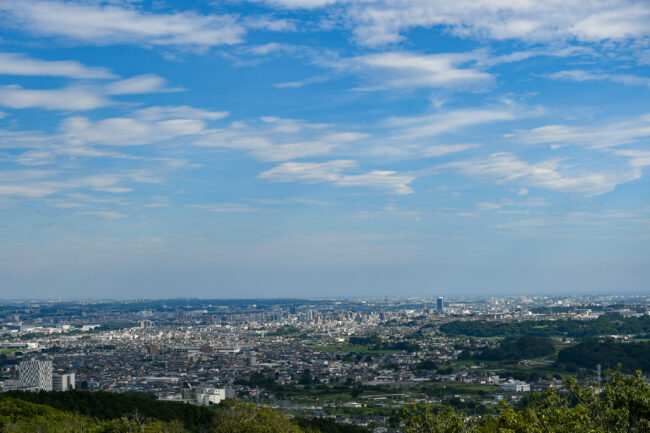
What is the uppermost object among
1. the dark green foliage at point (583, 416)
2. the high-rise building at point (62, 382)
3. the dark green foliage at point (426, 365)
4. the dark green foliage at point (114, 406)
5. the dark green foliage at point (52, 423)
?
the dark green foliage at point (583, 416)

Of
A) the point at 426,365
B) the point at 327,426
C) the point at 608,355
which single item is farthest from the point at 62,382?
the point at 608,355

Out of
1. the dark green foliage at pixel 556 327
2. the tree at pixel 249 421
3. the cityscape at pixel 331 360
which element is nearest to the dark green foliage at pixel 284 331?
the cityscape at pixel 331 360

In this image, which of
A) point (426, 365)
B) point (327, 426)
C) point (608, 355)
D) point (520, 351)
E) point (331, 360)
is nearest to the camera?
point (327, 426)

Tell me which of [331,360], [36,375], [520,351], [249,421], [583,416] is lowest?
[331,360]

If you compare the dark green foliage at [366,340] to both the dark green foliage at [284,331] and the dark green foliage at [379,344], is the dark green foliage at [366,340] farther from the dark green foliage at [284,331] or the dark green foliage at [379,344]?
the dark green foliage at [284,331]

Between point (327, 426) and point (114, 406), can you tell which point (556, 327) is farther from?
point (114, 406)

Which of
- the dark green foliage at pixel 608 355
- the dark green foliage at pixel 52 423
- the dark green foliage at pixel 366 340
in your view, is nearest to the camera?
the dark green foliage at pixel 52 423

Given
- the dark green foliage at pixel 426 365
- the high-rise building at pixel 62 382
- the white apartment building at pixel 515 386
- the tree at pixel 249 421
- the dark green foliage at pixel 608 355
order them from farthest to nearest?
the dark green foliage at pixel 426 365, the dark green foliage at pixel 608 355, the high-rise building at pixel 62 382, the white apartment building at pixel 515 386, the tree at pixel 249 421
